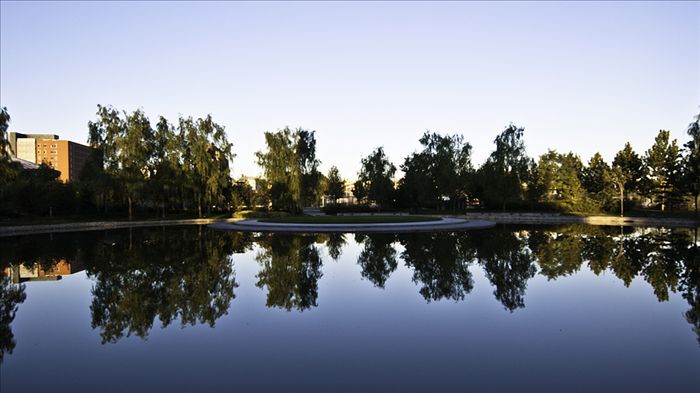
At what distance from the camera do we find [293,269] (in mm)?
12977

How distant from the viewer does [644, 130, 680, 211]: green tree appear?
5012 cm

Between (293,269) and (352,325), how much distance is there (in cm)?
603

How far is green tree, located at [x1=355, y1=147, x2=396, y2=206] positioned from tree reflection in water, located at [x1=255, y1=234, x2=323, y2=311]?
38611 mm

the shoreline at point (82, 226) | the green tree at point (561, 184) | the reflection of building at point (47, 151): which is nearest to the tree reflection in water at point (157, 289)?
the shoreline at point (82, 226)

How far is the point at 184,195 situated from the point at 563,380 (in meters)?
41.4

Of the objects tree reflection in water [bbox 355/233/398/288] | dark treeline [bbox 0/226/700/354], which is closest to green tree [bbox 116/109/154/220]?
dark treeline [bbox 0/226/700/354]

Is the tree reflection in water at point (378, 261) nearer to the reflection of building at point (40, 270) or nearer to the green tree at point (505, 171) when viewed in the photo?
the reflection of building at point (40, 270)

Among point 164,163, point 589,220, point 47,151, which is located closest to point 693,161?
point 589,220

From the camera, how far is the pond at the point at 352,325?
5.07 metres

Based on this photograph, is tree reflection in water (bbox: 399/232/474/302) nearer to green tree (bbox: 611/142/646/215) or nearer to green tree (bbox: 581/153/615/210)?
green tree (bbox: 581/153/615/210)

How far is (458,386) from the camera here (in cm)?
475

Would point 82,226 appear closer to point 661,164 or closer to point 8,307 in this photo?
point 8,307

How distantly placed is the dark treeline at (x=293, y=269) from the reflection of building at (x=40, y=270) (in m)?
0.17

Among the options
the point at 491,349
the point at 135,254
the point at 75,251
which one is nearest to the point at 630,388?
the point at 491,349
